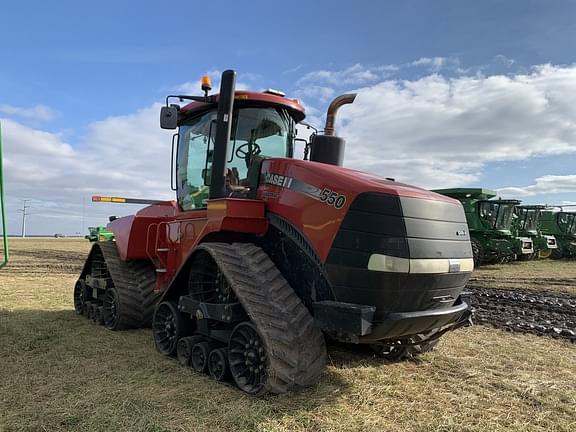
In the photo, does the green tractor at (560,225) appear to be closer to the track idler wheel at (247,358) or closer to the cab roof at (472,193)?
the cab roof at (472,193)

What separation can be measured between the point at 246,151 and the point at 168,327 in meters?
2.16

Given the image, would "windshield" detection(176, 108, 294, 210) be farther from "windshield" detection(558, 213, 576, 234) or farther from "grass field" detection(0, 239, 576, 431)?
"windshield" detection(558, 213, 576, 234)

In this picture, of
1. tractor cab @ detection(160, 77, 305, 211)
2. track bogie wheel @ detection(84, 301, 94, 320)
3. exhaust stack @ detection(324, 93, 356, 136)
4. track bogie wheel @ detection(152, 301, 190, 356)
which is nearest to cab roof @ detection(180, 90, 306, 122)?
tractor cab @ detection(160, 77, 305, 211)

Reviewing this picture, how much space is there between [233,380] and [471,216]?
56.4ft

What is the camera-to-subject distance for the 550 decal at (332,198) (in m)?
3.96

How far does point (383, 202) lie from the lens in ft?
12.7

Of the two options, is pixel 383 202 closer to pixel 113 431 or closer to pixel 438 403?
pixel 438 403

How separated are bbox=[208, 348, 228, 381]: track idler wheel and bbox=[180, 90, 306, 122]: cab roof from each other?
2.63 meters

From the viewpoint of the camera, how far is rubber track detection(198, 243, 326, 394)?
152 inches

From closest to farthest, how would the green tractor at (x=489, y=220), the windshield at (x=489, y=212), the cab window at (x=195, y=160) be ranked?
the cab window at (x=195, y=160) → the green tractor at (x=489, y=220) → the windshield at (x=489, y=212)

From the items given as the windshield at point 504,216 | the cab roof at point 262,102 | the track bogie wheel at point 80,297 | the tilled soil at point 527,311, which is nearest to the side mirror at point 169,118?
the cab roof at point 262,102

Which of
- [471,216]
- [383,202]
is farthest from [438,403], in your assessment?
[471,216]

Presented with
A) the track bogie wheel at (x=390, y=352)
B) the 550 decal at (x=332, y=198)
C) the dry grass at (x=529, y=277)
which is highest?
the 550 decal at (x=332, y=198)

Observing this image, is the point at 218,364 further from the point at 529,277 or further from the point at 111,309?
the point at 529,277
